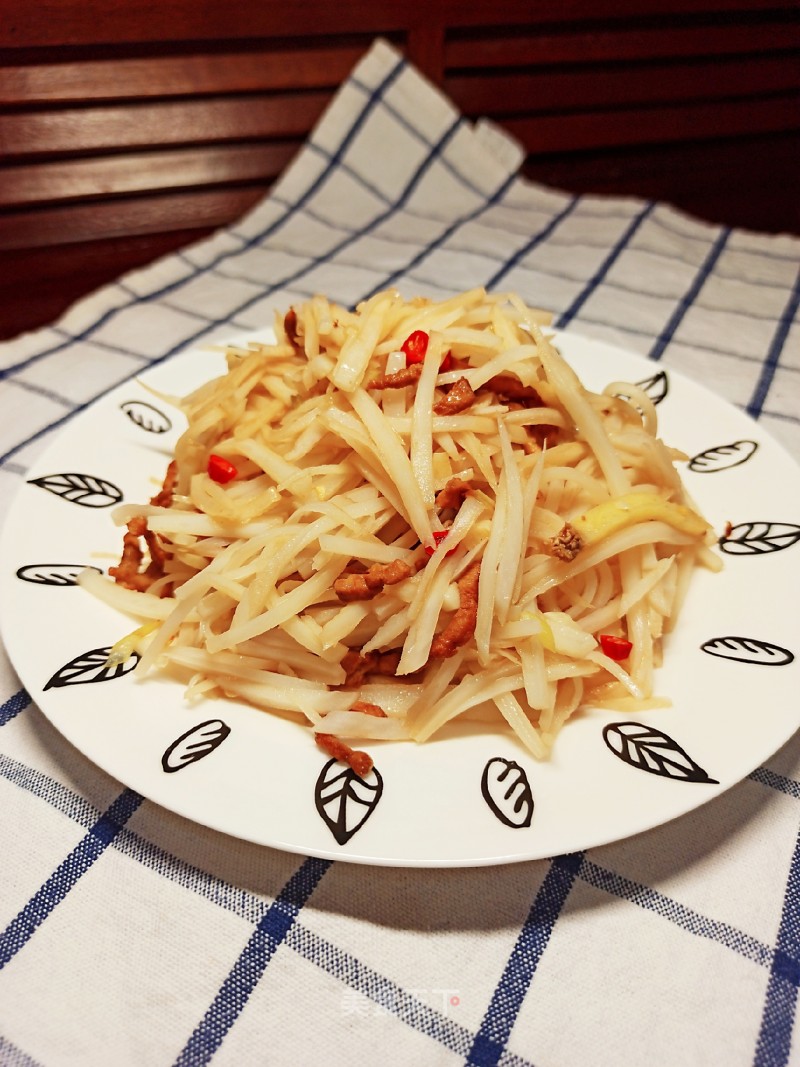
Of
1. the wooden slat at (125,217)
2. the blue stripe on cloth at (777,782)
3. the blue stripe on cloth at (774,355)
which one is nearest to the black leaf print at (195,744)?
the blue stripe on cloth at (777,782)

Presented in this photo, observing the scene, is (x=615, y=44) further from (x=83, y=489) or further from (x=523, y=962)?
(x=523, y=962)

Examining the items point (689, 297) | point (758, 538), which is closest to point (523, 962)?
point (758, 538)

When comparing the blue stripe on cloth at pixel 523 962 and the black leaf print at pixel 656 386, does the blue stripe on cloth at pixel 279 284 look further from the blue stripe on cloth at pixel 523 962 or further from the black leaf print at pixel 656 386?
the blue stripe on cloth at pixel 523 962

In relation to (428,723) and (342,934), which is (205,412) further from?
(342,934)

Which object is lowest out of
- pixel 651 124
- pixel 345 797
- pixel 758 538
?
pixel 345 797

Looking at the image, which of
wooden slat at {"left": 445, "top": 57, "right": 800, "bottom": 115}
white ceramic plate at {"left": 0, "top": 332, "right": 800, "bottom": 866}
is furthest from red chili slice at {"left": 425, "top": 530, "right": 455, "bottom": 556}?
wooden slat at {"left": 445, "top": 57, "right": 800, "bottom": 115}

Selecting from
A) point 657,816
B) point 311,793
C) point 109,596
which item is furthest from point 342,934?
point 109,596
